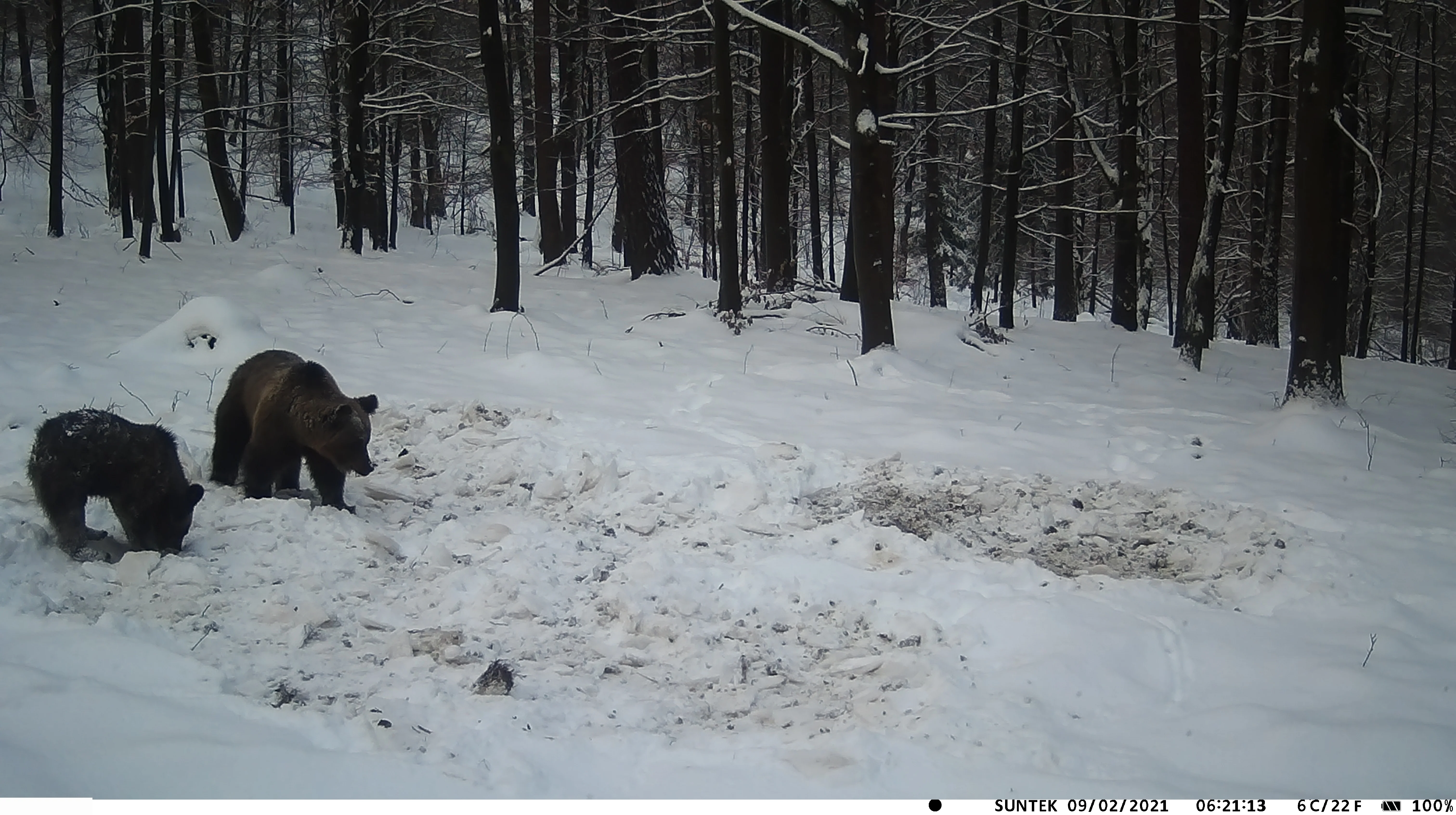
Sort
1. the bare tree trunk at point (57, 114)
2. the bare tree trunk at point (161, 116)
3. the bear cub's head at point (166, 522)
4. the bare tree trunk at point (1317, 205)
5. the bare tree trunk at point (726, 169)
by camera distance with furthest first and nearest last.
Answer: the bare tree trunk at point (57, 114), the bare tree trunk at point (161, 116), the bare tree trunk at point (726, 169), the bare tree trunk at point (1317, 205), the bear cub's head at point (166, 522)

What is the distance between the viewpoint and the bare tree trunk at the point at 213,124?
2019cm

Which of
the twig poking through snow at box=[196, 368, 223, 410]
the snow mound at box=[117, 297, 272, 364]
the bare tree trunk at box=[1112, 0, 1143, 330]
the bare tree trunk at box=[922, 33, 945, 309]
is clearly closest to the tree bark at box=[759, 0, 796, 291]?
the bare tree trunk at box=[922, 33, 945, 309]

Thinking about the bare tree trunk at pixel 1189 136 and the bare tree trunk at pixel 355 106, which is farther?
the bare tree trunk at pixel 355 106

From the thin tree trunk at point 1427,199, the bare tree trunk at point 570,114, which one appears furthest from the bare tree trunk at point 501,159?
the thin tree trunk at point 1427,199

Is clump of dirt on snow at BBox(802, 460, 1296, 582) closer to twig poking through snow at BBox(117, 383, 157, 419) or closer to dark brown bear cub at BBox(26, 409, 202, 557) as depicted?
dark brown bear cub at BBox(26, 409, 202, 557)

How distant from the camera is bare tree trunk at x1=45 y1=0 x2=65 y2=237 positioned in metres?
17.7

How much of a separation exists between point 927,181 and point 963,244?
13.9 m

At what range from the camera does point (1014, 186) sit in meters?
16.4

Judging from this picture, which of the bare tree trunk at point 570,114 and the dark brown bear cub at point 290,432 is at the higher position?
the bare tree trunk at point 570,114

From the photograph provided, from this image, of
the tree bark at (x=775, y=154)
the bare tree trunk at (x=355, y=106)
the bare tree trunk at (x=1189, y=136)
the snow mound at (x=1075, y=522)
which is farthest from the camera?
the bare tree trunk at (x=355, y=106)

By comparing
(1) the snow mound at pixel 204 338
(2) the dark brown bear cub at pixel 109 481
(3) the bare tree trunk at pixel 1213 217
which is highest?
(3) the bare tree trunk at pixel 1213 217

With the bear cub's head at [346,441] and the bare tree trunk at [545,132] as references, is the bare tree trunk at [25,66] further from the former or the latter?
the bear cub's head at [346,441]

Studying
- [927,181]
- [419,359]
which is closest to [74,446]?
[419,359]

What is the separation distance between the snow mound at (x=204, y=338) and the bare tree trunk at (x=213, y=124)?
37.4 ft
